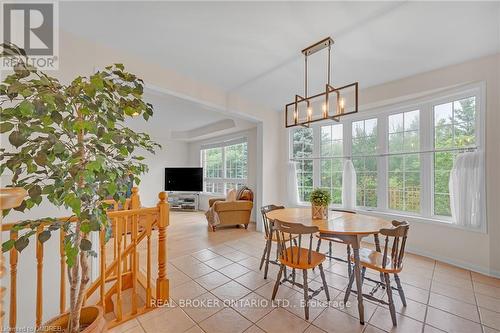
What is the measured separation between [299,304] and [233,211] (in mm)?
2885

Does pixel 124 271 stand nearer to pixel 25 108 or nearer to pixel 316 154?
pixel 25 108

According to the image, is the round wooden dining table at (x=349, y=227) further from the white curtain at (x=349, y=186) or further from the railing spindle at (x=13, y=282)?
the railing spindle at (x=13, y=282)

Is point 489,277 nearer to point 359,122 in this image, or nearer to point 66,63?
point 359,122

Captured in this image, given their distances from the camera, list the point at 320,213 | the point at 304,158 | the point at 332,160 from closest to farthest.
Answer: the point at 320,213, the point at 332,160, the point at 304,158

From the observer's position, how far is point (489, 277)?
2633 mm

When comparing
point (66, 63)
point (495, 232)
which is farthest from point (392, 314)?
point (66, 63)

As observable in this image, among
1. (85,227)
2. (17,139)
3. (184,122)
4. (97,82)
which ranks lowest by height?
(85,227)

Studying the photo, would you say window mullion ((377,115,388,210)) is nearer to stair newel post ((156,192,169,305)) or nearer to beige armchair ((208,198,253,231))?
beige armchair ((208,198,253,231))

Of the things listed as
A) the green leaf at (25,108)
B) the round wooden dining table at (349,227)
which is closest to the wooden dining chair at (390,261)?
the round wooden dining table at (349,227)

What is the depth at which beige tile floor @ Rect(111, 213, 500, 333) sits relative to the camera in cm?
181

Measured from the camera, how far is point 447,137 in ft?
10.4

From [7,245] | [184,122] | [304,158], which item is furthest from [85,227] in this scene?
[184,122]

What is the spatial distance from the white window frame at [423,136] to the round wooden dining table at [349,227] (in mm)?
1542

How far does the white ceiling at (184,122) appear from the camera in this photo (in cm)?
481
